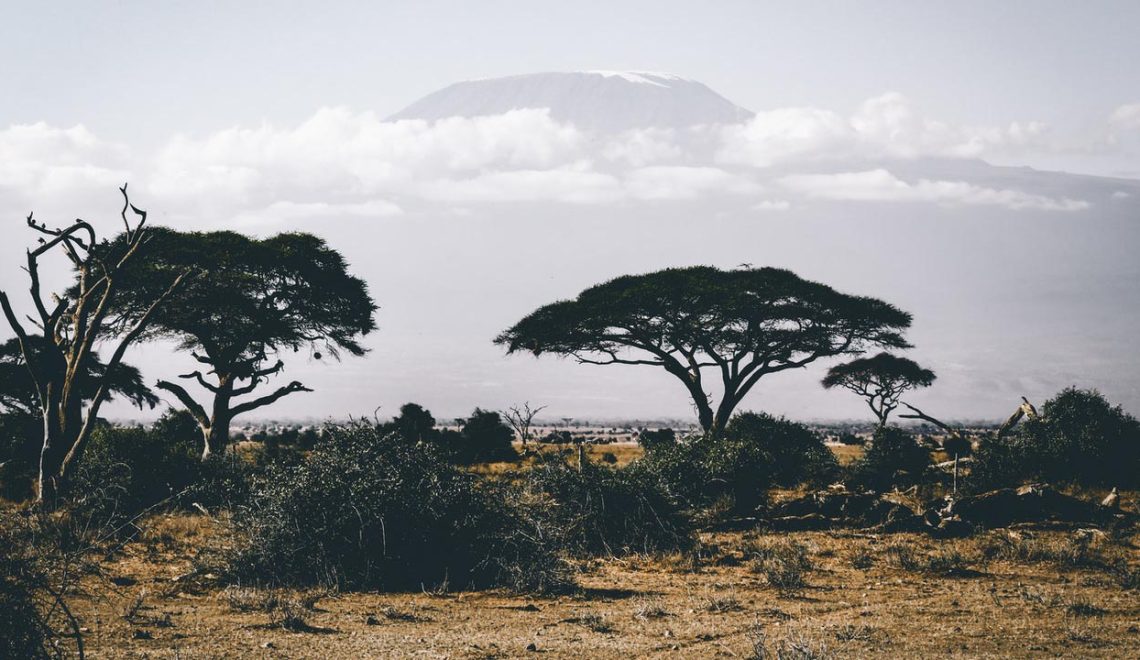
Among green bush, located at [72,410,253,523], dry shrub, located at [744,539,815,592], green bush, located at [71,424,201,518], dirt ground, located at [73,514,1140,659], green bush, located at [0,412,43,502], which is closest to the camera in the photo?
dirt ground, located at [73,514,1140,659]

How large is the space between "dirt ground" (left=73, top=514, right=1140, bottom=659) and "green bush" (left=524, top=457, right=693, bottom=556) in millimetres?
997

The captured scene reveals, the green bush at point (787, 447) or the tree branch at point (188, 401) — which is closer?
the green bush at point (787, 447)

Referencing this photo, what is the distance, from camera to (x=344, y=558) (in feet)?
42.0

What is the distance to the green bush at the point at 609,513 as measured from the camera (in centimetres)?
1580

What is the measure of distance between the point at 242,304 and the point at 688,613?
2453 centimetres

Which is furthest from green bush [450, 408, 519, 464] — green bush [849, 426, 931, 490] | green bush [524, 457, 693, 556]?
green bush [524, 457, 693, 556]

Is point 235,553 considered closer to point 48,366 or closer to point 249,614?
point 249,614

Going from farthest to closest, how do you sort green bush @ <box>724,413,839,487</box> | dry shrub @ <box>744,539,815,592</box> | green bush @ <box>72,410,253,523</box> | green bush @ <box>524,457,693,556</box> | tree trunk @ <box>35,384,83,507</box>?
green bush @ <box>724,413,839,487</box> → green bush @ <box>72,410,253,523</box> → tree trunk @ <box>35,384,83,507</box> → green bush @ <box>524,457,693,556</box> → dry shrub @ <box>744,539,815,592</box>

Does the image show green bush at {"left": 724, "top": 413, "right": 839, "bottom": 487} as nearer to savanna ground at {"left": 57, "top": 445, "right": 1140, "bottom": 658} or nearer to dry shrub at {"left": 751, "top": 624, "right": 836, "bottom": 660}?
savanna ground at {"left": 57, "top": 445, "right": 1140, "bottom": 658}

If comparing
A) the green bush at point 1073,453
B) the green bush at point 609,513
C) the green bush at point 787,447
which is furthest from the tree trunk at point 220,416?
the green bush at point 1073,453

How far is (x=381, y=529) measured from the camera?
42.5 feet

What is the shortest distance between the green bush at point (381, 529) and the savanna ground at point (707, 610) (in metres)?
0.56

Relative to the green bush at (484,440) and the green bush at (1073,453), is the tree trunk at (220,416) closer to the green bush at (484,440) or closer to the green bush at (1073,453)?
the green bush at (484,440)

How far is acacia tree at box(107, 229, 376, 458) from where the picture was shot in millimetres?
30906
